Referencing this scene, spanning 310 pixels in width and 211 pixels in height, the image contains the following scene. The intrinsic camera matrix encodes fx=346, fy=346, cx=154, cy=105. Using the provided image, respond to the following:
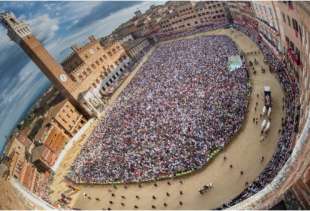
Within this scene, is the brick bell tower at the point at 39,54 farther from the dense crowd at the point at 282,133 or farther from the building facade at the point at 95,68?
the dense crowd at the point at 282,133

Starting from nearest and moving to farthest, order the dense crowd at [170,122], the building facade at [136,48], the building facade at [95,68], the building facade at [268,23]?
the dense crowd at [170,122]
the building facade at [268,23]
the building facade at [95,68]
the building facade at [136,48]

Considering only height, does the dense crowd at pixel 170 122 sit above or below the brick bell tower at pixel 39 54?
below

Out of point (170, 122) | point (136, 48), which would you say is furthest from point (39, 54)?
point (170, 122)

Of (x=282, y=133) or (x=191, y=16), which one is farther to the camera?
(x=191, y=16)

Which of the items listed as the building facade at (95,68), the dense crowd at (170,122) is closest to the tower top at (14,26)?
the building facade at (95,68)

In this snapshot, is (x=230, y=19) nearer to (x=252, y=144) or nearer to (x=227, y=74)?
(x=227, y=74)

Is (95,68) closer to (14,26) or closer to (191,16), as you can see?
(14,26)
